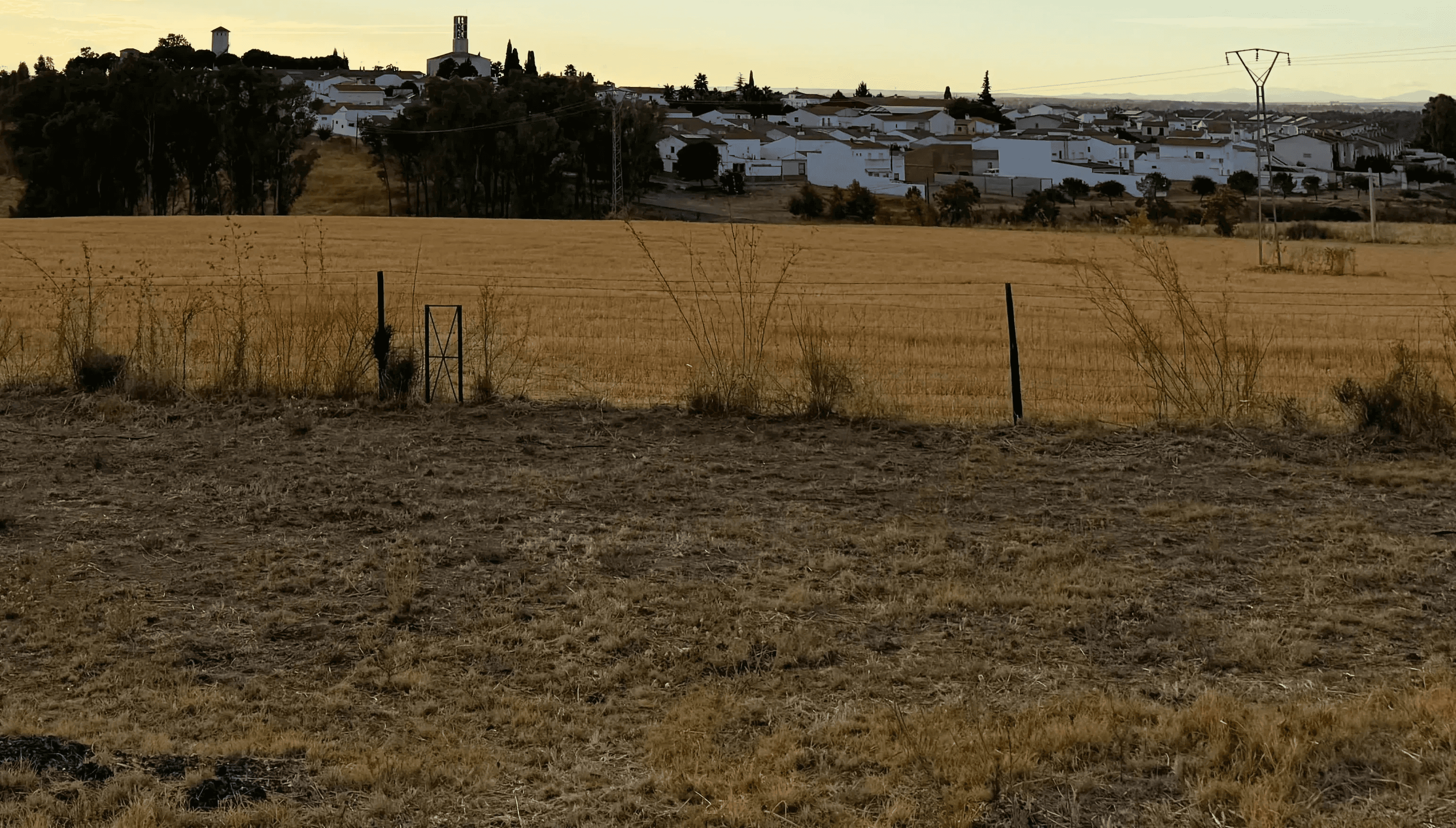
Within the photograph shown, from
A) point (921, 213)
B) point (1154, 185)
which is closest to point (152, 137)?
point (921, 213)

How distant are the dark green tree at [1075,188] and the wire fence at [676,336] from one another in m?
64.0

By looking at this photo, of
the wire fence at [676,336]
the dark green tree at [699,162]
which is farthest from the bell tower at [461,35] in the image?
the wire fence at [676,336]

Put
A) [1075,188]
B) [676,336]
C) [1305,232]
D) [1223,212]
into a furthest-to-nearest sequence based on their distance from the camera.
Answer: [1075,188] → [1223,212] → [1305,232] → [676,336]

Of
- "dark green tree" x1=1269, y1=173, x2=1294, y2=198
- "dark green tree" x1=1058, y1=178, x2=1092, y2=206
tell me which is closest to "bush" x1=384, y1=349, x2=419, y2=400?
"dark green tree" x1=1058, y1=178, x2=1092, y2=206

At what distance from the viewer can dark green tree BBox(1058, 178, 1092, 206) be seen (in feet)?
326

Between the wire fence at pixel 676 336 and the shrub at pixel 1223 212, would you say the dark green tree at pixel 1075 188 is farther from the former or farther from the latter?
the wire fence at pixel 676 336

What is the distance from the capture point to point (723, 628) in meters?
7.37

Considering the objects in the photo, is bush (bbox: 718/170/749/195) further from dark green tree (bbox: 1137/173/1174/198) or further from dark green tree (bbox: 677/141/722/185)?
dark green tree (bbox: 1137/173/1174/198)

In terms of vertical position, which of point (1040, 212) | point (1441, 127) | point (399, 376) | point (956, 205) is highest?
point (1441, 127)

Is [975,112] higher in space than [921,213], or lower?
higher

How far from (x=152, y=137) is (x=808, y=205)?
3566cm

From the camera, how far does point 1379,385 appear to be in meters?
A: 12.1

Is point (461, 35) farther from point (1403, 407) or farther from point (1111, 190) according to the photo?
point (1403, 407)

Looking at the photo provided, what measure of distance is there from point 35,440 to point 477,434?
3615mm
